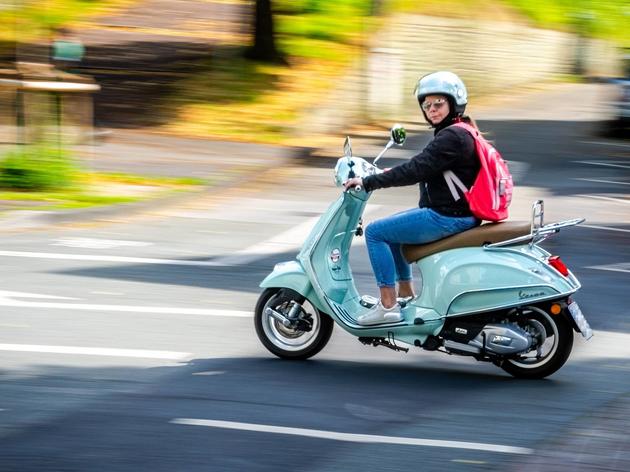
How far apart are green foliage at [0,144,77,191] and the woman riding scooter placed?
8.49 m

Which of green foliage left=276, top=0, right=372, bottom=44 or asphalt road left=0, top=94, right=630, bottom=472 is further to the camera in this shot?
green foliage left=276, top=0, right=372, bottom=44

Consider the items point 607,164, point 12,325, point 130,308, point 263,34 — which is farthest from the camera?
point 263,34

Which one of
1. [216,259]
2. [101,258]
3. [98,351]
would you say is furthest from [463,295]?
[101,258]

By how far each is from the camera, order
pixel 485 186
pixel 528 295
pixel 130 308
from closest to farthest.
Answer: pixel 528 295 → pixel 485 186 → pixel 130 308

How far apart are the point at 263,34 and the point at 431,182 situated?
19146mm

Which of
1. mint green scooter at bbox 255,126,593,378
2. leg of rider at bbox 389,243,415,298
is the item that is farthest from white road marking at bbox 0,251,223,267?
leg of rider at bbox 389,243,415,298

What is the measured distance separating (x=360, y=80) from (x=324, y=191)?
743cm

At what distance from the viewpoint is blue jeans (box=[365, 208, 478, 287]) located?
730 cm

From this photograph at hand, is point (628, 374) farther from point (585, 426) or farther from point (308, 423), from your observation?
point (308, 423)

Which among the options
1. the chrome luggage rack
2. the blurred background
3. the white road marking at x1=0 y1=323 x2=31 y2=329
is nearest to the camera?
the chrome luggage rack

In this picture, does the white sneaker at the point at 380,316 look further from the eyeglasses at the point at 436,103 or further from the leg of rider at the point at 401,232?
the eyeglasses at the point at 436,103

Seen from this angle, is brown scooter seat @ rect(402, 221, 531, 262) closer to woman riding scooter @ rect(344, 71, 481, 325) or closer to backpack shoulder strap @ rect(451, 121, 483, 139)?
woman riding scooter @ rect(344, 71, 481, 325)

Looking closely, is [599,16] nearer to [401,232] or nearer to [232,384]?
[401,232]

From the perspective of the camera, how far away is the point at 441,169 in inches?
284
